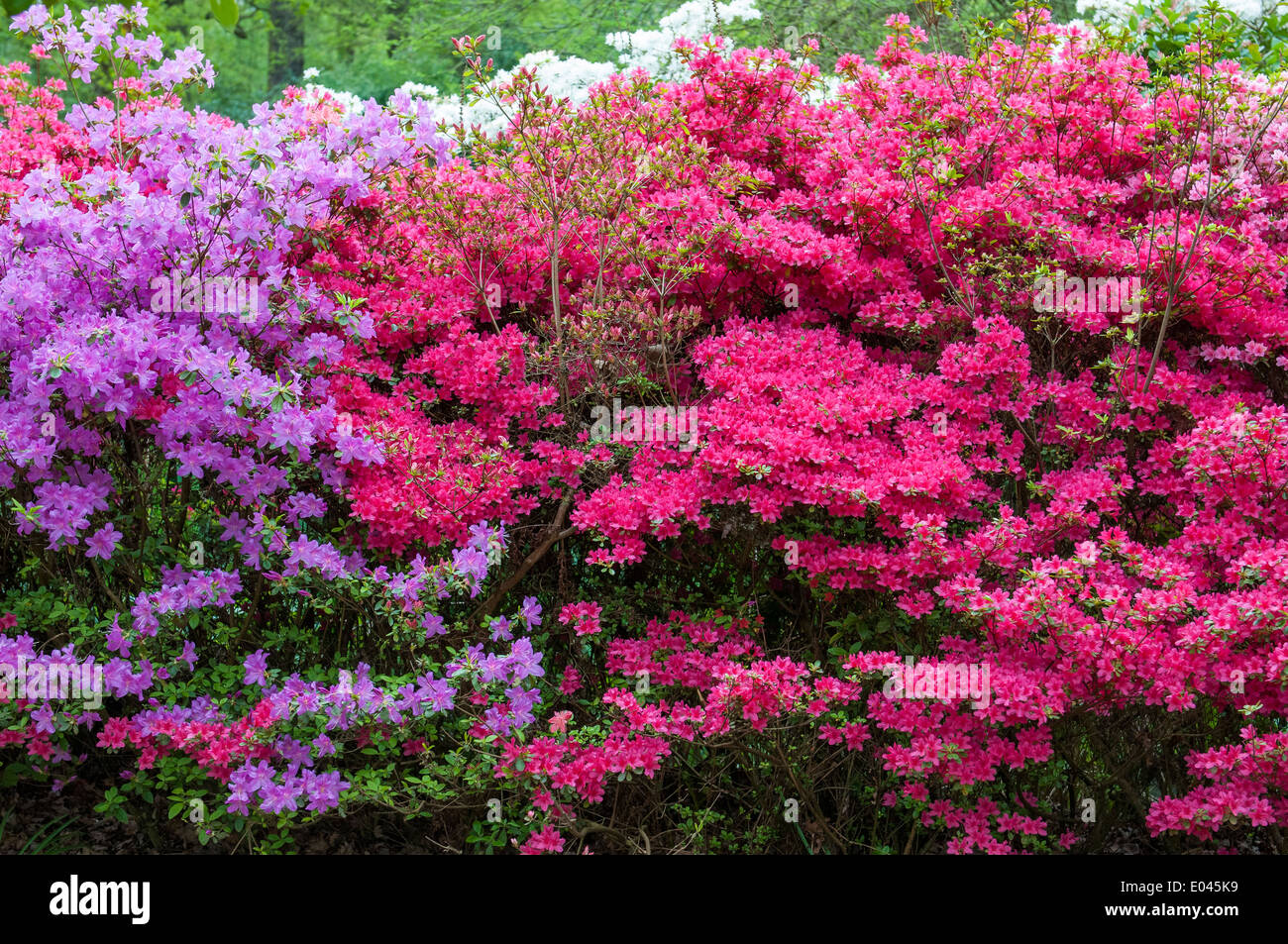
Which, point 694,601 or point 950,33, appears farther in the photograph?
point 950,33

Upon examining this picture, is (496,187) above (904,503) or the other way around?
above

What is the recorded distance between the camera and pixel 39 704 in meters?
3.22

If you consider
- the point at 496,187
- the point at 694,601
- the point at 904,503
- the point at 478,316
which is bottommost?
the point at 694,601

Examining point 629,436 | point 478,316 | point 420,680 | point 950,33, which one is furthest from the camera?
point 950,33

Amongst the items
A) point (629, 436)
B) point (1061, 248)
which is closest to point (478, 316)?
point (629, 436)

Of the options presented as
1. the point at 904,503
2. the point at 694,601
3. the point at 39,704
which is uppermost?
the point at 904,503

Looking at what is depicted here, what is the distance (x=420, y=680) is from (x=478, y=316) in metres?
1.46

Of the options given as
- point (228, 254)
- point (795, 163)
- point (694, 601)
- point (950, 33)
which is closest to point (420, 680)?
point (694, 601)

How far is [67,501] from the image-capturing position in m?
3.20

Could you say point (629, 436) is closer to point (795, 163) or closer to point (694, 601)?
point (694, 601)

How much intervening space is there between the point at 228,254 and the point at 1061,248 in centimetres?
256

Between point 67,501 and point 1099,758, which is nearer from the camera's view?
point 67,501

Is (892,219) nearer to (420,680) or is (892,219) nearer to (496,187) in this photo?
(496,187)

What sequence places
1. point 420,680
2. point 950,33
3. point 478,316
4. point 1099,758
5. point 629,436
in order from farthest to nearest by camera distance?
point 950,33, point 478,316, point 629,436, point 1099,758, point 420,680
